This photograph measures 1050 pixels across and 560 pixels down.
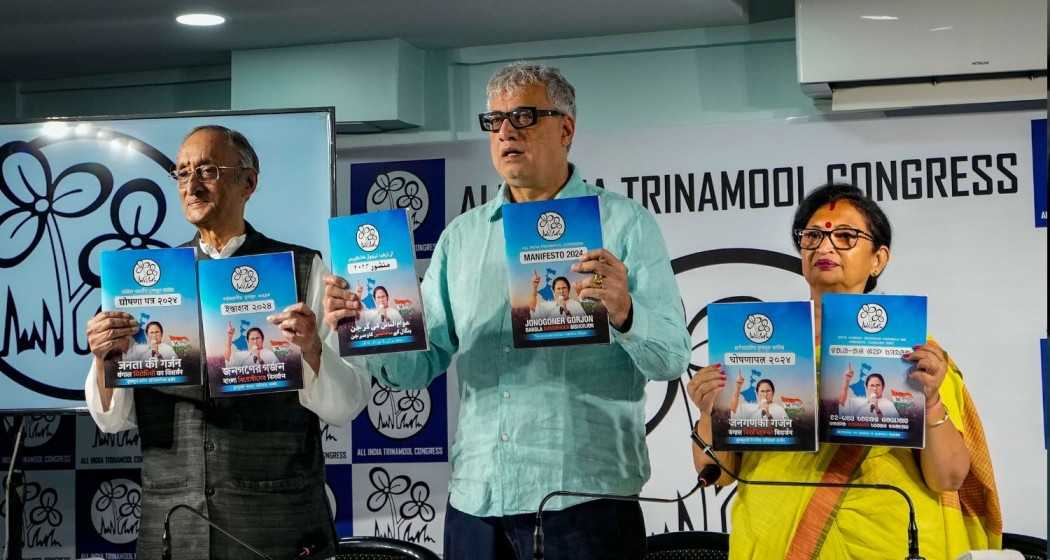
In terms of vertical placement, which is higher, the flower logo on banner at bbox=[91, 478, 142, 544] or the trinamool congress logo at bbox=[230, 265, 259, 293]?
the trinamool congress logo at bbox=[230, 265, 259, 293]

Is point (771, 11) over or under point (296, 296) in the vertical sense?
over

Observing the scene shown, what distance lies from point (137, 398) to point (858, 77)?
8.16ft

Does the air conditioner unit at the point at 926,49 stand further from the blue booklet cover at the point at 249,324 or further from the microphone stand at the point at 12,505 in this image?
the microphone stand at the point at 12,505

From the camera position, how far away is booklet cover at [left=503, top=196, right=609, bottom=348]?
7.51 ft

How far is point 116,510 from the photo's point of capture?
4.87 meters

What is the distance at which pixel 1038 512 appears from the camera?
Answer: 406 cm

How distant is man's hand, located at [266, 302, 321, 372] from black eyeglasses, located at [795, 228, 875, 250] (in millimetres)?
1004

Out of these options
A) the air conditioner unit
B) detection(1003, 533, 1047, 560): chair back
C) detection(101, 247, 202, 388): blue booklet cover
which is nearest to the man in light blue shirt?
detection(101, 247, 202, 388): blue booklet cover

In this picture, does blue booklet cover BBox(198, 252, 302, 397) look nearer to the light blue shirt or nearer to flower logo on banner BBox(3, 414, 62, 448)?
the light blue shirt

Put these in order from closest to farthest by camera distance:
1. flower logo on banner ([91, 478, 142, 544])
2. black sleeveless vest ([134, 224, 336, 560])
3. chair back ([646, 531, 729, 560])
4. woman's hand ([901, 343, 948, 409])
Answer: woman's hand ([901, 343, 948, 409])
black sleeveless vest ([134, 224, 336, 560])
chair back ([646, 531, 729, 560])
flower logo on banner ([91, 478, 142, 544])

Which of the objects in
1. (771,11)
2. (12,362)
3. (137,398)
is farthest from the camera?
(771,11)

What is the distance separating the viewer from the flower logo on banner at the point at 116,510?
4844 mm

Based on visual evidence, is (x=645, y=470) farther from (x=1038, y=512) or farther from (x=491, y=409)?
(x=1038, y=512)

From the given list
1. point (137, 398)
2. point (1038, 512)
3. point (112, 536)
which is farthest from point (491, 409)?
point (112, 536)
